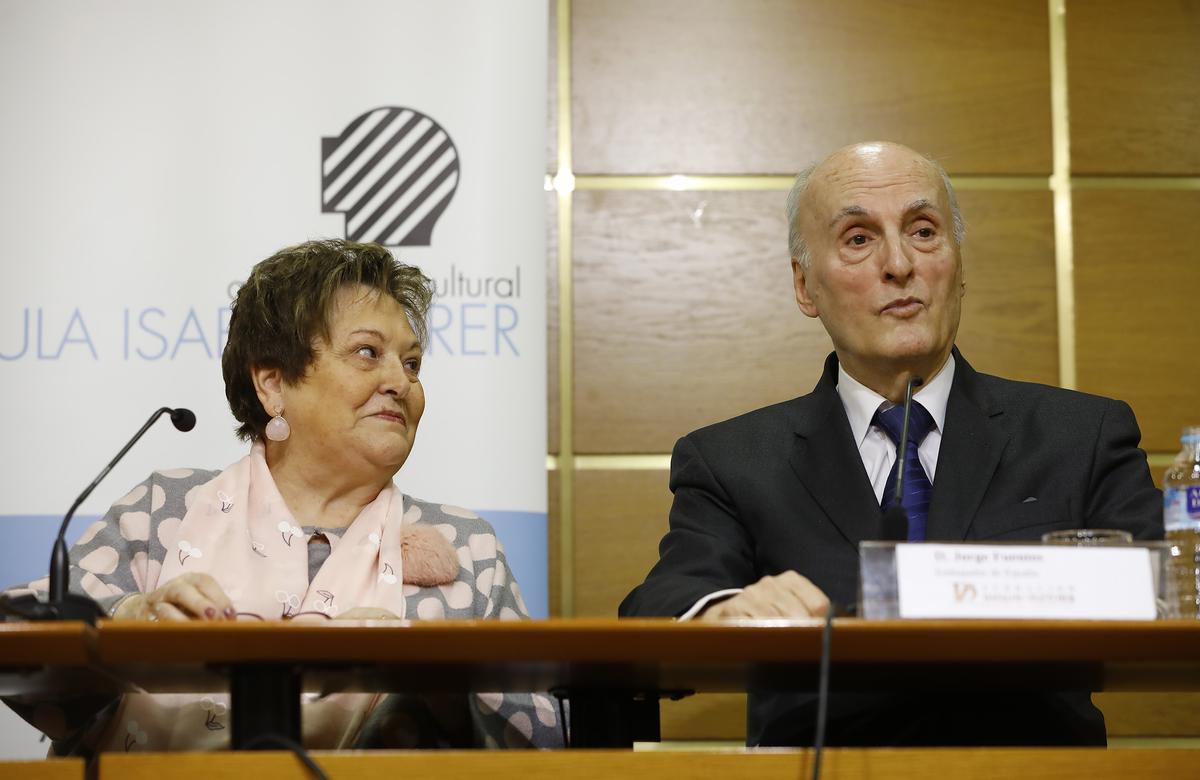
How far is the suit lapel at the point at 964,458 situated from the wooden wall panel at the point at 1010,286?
3.89 ft

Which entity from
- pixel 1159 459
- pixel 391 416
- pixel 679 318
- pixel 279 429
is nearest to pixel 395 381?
pixel 391 416

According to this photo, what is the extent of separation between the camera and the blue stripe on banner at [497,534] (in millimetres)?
2840

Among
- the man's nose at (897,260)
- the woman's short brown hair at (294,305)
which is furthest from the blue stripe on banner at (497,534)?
the man's nose at (897,260)

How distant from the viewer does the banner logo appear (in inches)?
117

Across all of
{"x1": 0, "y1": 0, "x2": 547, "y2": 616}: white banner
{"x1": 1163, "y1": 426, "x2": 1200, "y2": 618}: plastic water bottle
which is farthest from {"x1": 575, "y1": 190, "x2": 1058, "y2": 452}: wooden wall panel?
{"x1": 1163, "y1": 426, "x2": 1200, "y2": 618}: plastic water bottle

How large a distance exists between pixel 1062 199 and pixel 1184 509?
206 cm

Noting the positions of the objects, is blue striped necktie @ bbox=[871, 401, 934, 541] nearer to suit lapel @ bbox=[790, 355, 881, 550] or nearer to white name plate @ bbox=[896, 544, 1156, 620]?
suit lapel @ bbox=[790, 355, 881, 550]

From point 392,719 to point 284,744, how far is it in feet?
1.83

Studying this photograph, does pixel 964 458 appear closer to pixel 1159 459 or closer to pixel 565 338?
pixel 565 338

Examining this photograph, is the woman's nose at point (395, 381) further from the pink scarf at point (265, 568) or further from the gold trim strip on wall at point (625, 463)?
the gold trim strip on wall at point (625, 463)

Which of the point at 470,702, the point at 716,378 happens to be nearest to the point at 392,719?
the point at 470,702

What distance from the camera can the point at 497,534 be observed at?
2846 millimetres

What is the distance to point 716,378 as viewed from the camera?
3.43 m

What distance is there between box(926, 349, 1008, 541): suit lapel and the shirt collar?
2 centimetres
